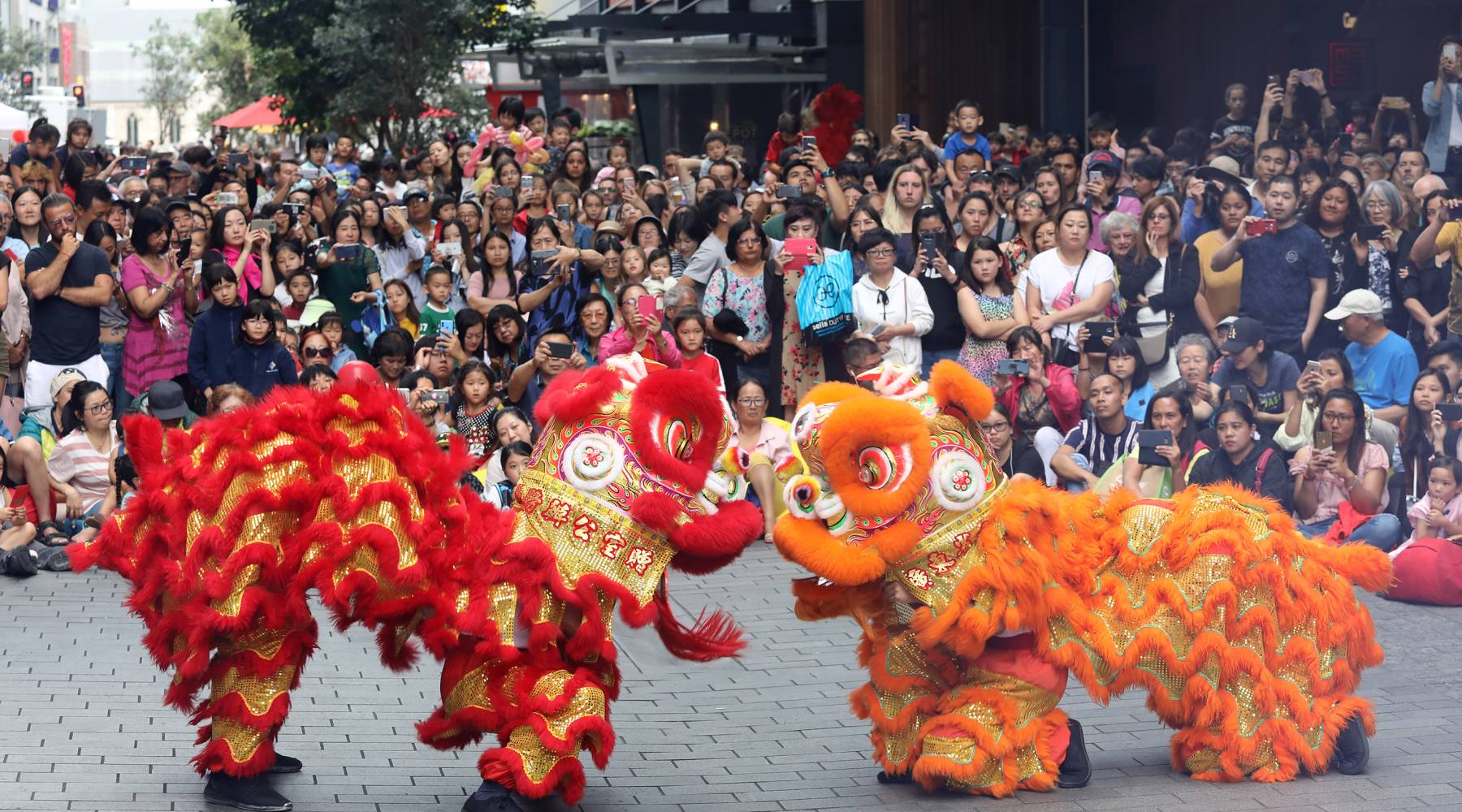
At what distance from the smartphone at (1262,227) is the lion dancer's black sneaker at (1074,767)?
4919 millimetres

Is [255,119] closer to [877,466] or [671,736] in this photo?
[671,736]

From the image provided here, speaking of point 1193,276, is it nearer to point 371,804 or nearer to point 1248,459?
point 1248,459

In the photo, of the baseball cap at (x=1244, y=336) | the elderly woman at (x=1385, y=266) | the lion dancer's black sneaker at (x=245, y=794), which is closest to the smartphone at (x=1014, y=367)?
the baseball cap at (x=1244, y=336)

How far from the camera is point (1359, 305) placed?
9508 millimetres

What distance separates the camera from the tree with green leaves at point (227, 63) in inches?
2104

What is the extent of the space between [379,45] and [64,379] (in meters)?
13.5

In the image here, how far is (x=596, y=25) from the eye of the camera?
72.4ft

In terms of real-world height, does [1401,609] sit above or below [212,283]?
below

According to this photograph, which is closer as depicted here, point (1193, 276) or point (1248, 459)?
point (1248, 459)

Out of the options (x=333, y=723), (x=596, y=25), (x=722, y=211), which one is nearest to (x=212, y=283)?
(x=722, y=211)

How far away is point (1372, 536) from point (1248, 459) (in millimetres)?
707

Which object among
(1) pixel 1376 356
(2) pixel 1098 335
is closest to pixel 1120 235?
(2) pixel 1098 335

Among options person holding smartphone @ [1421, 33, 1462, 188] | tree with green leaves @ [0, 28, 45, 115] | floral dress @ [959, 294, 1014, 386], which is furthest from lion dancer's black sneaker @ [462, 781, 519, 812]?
tree with green leaves @ [0, 28, 45, 115]

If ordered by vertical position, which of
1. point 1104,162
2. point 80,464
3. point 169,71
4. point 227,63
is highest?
point 169,71
